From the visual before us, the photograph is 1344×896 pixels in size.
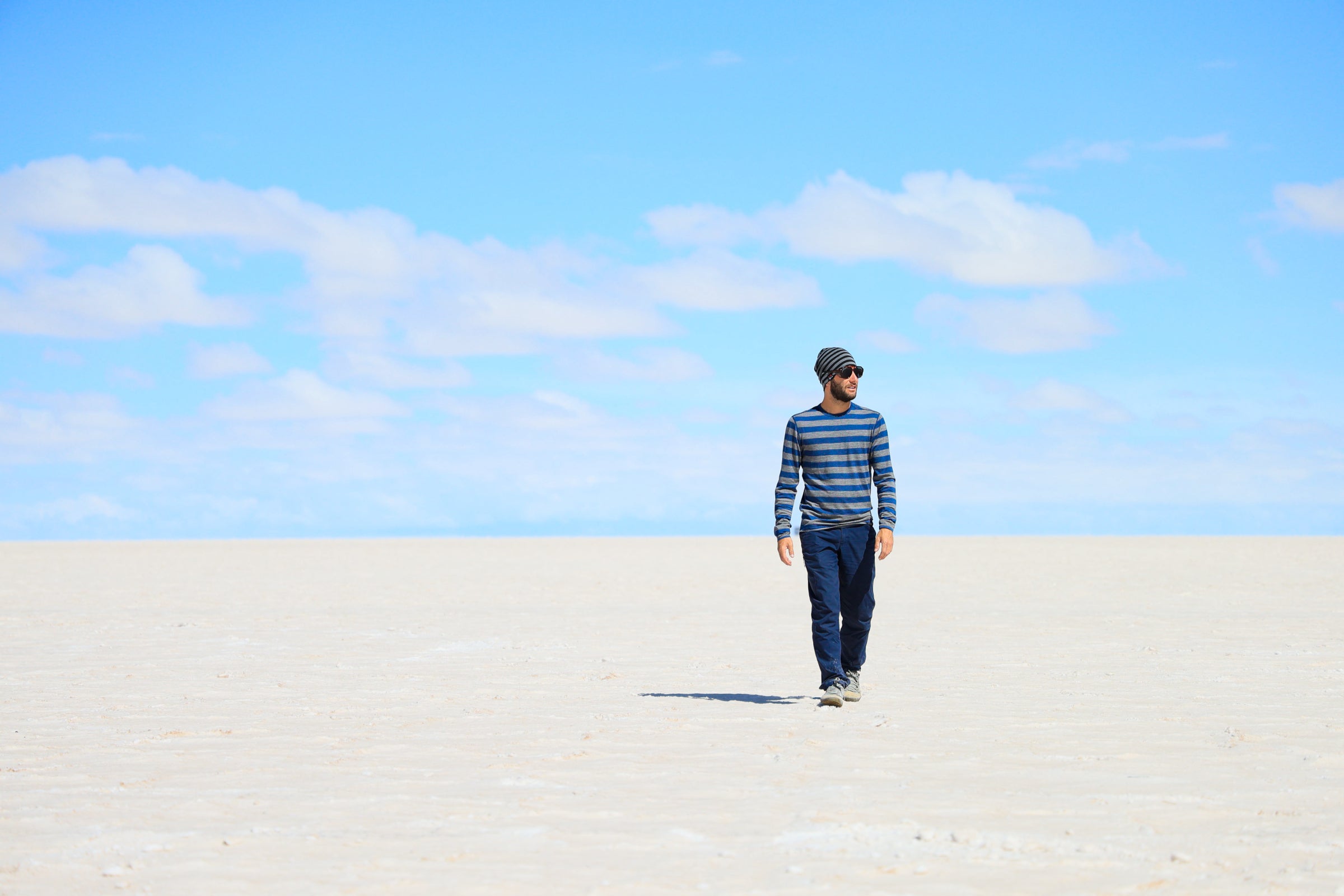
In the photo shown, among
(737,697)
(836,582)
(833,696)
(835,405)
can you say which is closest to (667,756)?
(833,696)

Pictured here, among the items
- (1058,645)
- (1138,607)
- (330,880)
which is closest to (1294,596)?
(1138,607)

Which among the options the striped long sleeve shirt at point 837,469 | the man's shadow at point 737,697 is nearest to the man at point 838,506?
the striped long sleeve shirt at point 837,469

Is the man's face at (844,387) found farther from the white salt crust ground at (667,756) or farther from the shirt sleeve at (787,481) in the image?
the white salt crust ground at (667,756)

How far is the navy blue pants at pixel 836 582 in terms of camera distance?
735 cm

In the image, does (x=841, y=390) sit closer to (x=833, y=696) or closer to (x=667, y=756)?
(x=833, y=696)

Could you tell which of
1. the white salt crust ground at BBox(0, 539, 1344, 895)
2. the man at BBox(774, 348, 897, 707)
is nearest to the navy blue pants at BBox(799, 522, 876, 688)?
the man at BBox(774, 348, 897, 707)

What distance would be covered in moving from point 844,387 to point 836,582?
120cm

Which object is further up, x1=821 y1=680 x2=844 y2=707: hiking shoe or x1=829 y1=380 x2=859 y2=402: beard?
x1=829 y1=380 x2=859 y2=402: beard

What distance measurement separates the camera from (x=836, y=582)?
24.3 feet

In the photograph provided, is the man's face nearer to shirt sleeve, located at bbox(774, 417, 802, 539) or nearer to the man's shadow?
shirt sleeve, located at bbox(774, 417, 802, 539)

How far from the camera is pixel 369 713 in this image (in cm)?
736

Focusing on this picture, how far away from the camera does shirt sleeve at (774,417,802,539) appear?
24.6 feet

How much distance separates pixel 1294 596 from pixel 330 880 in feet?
54.4

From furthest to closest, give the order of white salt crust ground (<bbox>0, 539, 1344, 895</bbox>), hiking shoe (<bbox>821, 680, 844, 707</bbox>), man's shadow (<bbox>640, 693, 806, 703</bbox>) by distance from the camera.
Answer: man's shadow (<bbox>640, 693, 806, 703</bbox>) → hiking shoe (<bbox>821, 680, 844, 707</bbox>) → white salt crust ground (<bbox>0, 539, 1344, 895</bbox>)
